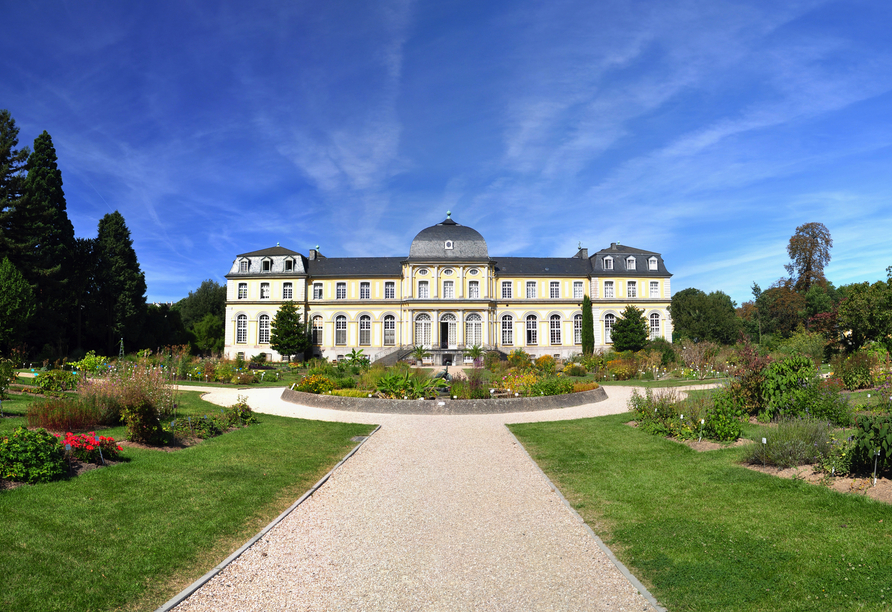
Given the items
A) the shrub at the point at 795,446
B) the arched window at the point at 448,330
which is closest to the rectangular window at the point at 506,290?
the arched window at the point at 448,330

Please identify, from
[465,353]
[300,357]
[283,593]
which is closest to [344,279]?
[300,357]

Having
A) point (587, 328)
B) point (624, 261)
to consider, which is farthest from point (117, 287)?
point (624, 261)

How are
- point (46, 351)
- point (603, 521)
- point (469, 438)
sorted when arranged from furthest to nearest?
1. point (46, 351)
2. point (469, 438)
3. point (603, 521)

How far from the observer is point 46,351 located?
25.0 metres

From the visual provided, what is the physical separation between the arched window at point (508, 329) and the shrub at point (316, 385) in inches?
1034

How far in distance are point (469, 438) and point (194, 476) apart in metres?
5.76

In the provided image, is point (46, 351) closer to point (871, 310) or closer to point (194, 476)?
point (194, 476)

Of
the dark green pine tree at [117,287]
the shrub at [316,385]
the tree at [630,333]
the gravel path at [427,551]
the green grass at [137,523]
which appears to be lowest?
the gravel path at [427,551]

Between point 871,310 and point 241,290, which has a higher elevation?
point 241,290

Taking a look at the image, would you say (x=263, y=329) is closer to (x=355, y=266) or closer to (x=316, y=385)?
(x=355, y=266)

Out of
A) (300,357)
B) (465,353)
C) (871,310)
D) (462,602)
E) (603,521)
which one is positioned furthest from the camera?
(300,357)

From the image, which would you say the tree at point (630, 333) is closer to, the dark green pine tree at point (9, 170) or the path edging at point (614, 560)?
the path edging at point (614, 560)

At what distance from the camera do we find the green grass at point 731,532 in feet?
12.9

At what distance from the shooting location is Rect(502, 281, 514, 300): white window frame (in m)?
42.1
